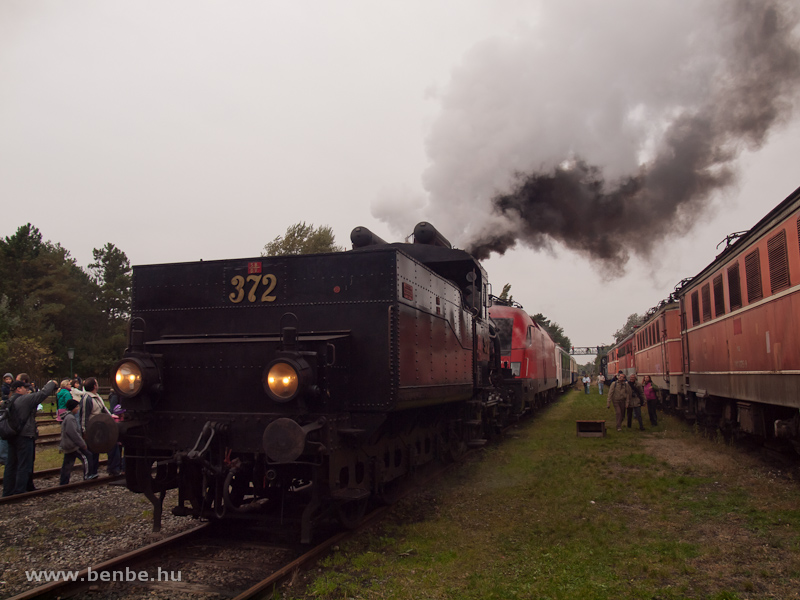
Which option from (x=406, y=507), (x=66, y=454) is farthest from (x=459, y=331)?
(x=66, y=454)

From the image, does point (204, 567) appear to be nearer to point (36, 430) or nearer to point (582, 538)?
point (582, 538)

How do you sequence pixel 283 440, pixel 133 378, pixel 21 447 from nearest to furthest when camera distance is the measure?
pixel 283 440
pixel 133 378
pixel 21 447

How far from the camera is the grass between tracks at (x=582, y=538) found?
4598 mm

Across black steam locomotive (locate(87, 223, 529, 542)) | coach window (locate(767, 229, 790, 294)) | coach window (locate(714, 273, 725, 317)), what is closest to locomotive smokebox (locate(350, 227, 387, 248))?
black steam locomotive (locate(87, 223, 529, 542))

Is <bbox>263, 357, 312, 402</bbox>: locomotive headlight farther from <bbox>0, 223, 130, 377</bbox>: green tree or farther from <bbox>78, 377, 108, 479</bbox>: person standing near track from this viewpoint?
<bbox>0, 223, 130, 377</bbox>: green tree

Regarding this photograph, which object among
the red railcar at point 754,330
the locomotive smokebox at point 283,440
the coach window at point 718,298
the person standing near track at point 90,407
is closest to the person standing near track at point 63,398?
the person standing near track at point 90,407

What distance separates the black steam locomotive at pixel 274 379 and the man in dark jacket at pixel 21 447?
10.8 feet

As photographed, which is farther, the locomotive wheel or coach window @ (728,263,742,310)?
coach window @ (728,263,742,310)

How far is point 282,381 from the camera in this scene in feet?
16.0

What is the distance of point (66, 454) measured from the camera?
909 centimetres

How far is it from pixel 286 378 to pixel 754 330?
7631 millimetres

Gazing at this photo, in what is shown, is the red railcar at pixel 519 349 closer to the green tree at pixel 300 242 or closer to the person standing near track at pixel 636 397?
the person standing near track at pixel 636 397

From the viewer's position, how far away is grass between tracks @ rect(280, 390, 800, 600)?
4.60 meters

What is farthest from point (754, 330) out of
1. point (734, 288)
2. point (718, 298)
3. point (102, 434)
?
point (102, 434)
